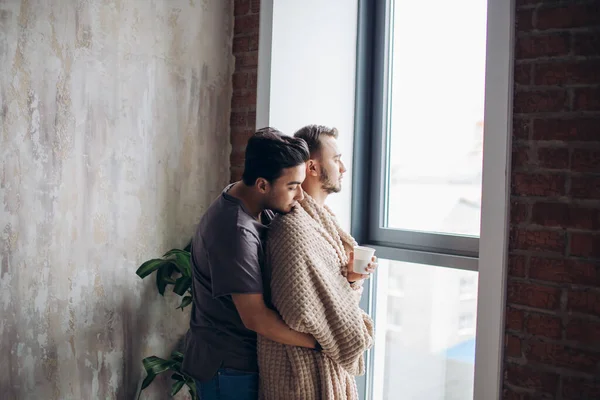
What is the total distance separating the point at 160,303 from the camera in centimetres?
240

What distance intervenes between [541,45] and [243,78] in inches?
52.3

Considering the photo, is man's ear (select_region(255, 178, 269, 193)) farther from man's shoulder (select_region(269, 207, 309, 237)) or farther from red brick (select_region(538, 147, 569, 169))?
red brick (select_region(538, 147, 569, 169))

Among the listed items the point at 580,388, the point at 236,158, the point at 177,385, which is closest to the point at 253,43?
the point at 236,158

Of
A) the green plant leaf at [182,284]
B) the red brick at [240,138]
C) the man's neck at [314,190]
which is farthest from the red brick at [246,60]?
the green plant leaf at [182,284]

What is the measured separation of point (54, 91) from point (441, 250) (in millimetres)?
1637

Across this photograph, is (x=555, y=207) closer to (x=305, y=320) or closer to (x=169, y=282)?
(x=305, y=320)

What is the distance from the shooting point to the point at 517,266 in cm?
179

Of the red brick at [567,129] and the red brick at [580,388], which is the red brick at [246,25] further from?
the red brick at [580,388]

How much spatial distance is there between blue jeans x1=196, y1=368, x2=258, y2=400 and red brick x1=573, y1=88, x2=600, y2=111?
1.26m

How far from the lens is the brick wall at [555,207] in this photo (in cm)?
167

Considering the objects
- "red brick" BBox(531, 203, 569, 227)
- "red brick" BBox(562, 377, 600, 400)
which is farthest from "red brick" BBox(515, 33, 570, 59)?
"red brick" BBox(562, 377, 600, 400)

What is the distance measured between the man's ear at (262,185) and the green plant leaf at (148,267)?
827 mm

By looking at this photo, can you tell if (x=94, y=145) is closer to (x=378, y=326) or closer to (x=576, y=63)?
(x=378, y=326)

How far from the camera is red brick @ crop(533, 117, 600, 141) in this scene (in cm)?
166
